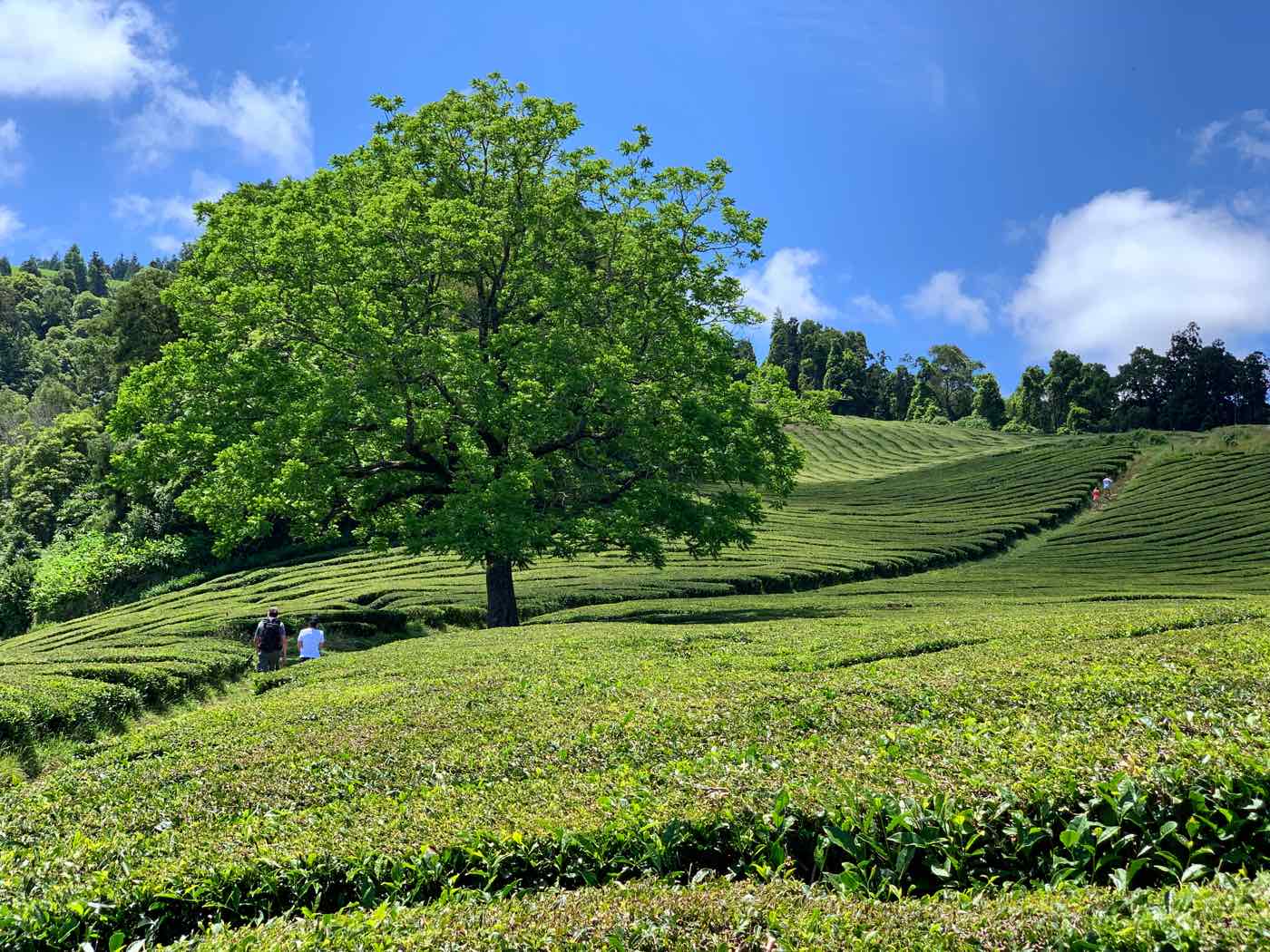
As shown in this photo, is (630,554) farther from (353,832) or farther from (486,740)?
(353,832)

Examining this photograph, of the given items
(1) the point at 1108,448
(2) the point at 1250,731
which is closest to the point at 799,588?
(2) the point at 1250,731

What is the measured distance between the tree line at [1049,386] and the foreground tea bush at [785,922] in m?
92.9

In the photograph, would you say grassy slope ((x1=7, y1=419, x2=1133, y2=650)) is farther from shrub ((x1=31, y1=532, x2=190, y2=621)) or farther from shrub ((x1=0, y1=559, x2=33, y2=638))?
shrub ((x1=0, y1=559, x2=33, y2=638))

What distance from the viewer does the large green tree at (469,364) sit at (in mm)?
22797

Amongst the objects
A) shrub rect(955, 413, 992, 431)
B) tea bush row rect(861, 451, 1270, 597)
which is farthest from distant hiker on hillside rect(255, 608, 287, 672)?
shrub rect(955, 413, 992, 431)

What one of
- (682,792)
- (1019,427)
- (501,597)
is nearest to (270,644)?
(501,597)

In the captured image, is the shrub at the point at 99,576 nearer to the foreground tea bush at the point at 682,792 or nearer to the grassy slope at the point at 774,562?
the grassy slope at the point at 774,562

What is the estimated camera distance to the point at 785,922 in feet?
14.4

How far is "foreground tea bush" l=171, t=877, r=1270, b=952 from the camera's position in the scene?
400 cm

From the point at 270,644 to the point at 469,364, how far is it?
842cm

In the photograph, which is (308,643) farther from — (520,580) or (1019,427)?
(1019,427)

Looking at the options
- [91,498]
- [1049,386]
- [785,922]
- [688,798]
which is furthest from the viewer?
[1049,386]

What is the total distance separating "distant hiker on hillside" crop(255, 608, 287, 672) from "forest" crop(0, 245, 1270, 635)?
23.0 ft

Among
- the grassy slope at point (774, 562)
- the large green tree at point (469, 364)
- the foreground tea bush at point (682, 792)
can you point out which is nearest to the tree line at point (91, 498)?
the grassy slope at point (774, 562)
